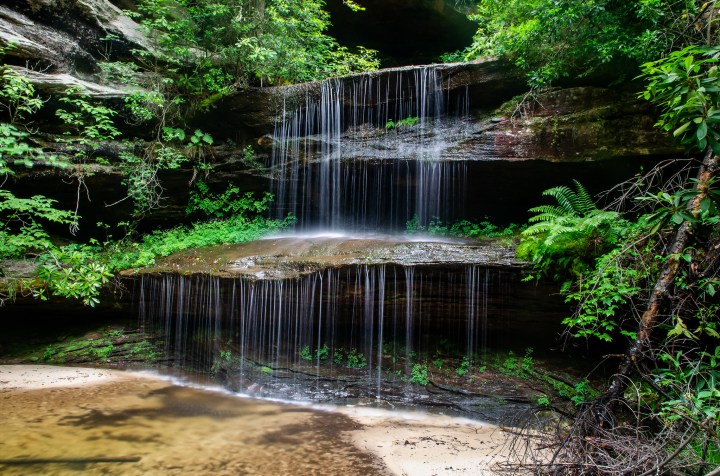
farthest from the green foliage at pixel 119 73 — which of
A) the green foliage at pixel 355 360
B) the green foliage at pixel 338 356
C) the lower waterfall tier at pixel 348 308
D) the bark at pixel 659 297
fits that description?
the bark at pixel 659 297

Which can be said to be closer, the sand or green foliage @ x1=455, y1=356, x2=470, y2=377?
the sand

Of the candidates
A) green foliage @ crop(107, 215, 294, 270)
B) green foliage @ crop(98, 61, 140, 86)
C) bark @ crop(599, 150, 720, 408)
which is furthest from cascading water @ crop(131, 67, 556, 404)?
green foliage @ crop(98, 61, 140, 86)

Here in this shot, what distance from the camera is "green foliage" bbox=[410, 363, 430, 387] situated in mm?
6736

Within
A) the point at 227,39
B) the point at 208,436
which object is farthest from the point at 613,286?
the point at 227,39

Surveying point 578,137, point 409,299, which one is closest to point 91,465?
point 409,299

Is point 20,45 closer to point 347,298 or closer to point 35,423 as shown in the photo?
point 35,423

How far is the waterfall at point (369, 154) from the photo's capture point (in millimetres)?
9047

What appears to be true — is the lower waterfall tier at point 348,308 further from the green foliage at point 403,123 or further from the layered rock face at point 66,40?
the layered rock face at point 66,40

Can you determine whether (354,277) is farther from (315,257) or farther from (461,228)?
(461,228)

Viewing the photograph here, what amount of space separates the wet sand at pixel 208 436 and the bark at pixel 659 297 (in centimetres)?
164

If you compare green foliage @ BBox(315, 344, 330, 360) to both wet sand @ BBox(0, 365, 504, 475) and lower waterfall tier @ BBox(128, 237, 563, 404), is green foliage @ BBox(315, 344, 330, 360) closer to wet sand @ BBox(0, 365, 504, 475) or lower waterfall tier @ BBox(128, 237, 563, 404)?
lower waterfall tier @ BBox(128, 237, 563, 404)

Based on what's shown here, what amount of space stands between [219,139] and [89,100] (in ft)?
9.56

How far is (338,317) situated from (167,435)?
3.18m

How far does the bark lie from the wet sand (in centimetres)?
164
